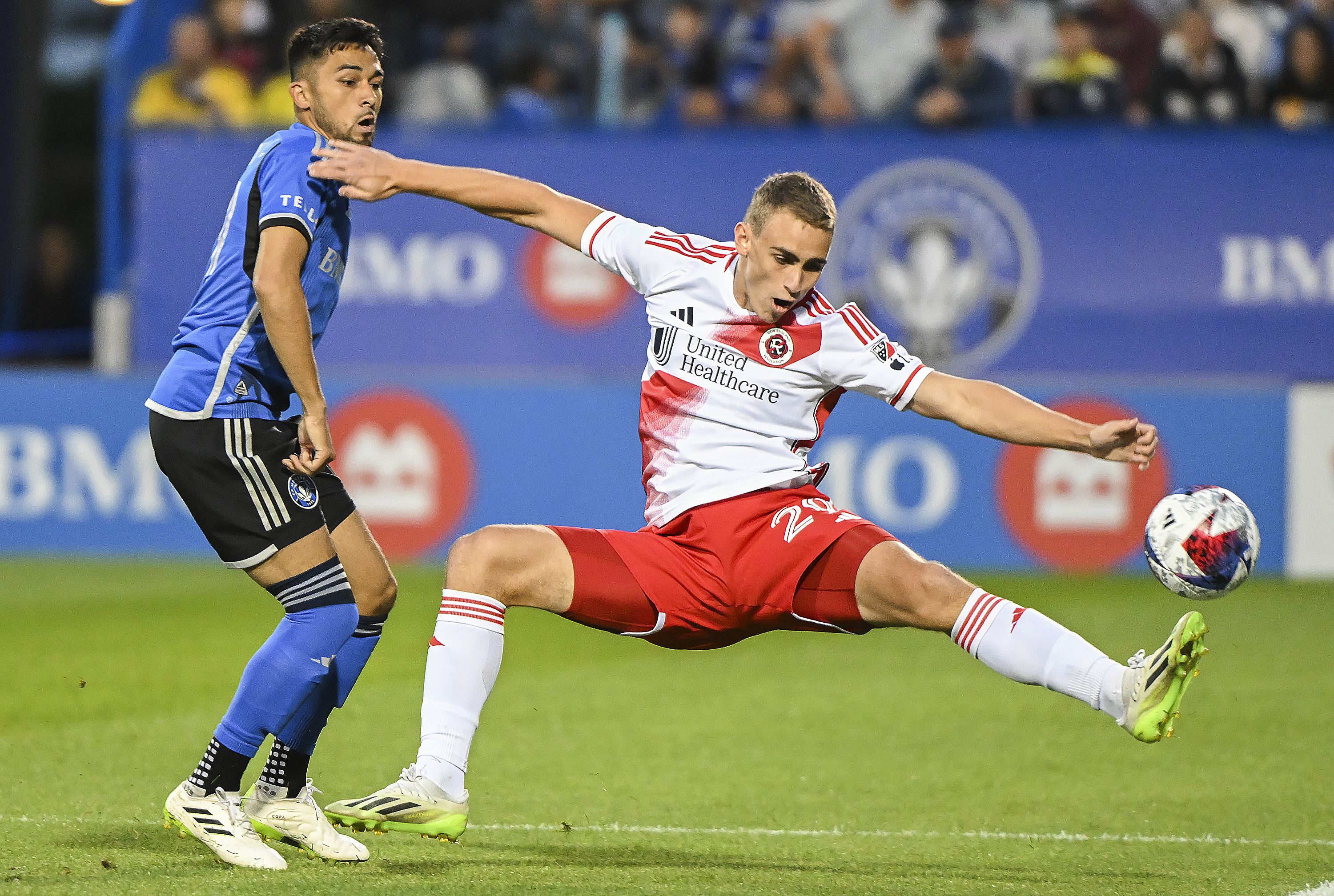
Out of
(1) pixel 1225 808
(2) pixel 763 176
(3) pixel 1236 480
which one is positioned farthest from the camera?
(2) pixel 763 176

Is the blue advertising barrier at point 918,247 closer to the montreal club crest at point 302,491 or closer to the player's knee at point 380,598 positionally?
the player's knee at point 380,598

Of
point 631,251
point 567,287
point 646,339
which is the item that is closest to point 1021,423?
point 631,251

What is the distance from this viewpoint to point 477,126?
13.2m

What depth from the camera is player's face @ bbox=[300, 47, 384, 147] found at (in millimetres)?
4996

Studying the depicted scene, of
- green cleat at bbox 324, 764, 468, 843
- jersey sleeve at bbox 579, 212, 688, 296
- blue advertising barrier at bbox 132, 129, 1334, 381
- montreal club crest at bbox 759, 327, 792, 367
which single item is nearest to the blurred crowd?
blue advertising barrier at bbox 132, 129, 1334, 381

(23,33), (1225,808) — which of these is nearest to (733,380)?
(1225,808)

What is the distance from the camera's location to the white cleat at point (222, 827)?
16.1 feet

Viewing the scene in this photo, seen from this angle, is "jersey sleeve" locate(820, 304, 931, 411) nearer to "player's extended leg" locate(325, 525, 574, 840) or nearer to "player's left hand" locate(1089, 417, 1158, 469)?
"player's left hand" locate(1089, 417, 1158, 469)

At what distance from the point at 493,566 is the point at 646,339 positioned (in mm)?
8252

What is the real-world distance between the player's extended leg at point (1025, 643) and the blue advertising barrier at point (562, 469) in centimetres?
662

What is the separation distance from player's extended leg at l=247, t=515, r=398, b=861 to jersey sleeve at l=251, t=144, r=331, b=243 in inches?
35.3

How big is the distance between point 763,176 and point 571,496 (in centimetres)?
276

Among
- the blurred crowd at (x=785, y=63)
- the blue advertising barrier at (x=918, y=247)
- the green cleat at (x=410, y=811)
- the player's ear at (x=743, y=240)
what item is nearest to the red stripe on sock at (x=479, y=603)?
the green cleat at (x=410, y=811)

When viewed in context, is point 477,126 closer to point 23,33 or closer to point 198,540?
point 198,540
